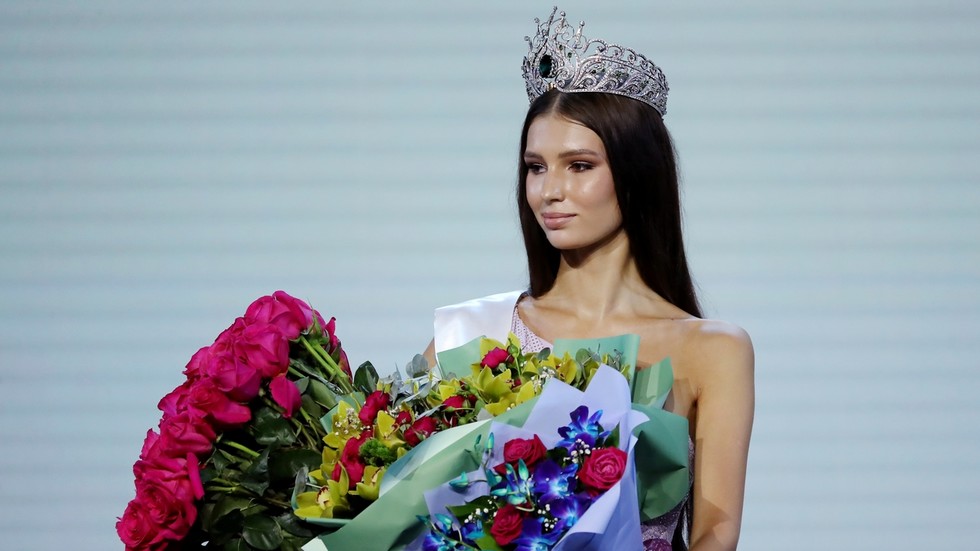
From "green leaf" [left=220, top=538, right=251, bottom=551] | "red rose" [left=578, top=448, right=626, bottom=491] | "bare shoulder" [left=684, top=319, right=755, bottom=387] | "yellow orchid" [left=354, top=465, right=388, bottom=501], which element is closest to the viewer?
"red rose" [left=578, top=448, right=626, bottom=491]

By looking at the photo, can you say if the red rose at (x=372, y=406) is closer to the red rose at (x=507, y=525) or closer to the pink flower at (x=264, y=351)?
the pink flower at (x=264, y=351)

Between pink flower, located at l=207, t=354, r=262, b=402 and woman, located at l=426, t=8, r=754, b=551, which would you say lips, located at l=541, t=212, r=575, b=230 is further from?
pink flower, located at l=207, t=354, r=262, b=402

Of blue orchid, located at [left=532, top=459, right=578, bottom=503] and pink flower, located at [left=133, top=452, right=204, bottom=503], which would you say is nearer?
blue orchid, located at [left=532, top=459, right=578, bottom=503]

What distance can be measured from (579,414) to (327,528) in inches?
15.9

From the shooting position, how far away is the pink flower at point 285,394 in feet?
5.98

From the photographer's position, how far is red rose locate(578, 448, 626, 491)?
151cm

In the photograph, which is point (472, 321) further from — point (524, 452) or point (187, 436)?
point (524, 452)

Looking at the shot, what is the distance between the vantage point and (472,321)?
2.59 meters

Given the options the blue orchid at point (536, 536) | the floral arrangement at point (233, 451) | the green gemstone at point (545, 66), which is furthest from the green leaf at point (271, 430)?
the green gemstone at point (545, 66)

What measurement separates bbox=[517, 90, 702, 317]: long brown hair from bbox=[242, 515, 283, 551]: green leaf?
930 millimetres

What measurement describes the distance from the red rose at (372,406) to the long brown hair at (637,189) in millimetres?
736

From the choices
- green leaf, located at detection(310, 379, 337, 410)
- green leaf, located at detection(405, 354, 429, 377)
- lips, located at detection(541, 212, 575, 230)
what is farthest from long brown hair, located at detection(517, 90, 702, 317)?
green leaf, located at detection(310, 379, 337, 410)

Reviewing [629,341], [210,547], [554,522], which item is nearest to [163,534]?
[210,547]

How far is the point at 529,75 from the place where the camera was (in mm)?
2533
